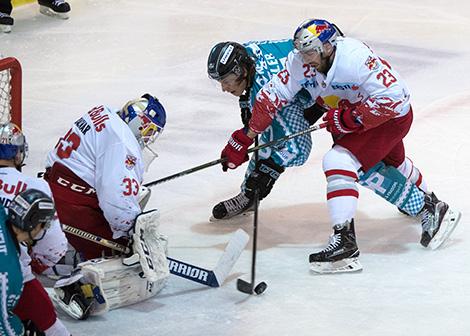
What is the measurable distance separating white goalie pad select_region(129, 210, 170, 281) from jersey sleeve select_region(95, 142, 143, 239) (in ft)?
0.13

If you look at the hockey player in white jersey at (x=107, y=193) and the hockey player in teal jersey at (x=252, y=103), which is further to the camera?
the hockey player in teal jersey at (x=252, y=103)

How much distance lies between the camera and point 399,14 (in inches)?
283

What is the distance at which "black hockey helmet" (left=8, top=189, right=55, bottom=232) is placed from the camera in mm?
2883

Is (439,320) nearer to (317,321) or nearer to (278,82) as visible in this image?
(317,321)

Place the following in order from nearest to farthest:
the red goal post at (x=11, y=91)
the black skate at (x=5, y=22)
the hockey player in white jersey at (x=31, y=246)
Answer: the hockey player in white jersey at (x=31, y=246) → the red goal post at (x=11, y=91) → the black skate at (x=5, y=22)

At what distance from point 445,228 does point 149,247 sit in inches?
45.1

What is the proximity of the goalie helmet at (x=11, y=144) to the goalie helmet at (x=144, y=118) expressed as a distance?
446mm

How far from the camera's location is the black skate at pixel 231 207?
4.45 m

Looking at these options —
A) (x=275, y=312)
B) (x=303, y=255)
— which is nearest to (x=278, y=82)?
(x=303, y=255)

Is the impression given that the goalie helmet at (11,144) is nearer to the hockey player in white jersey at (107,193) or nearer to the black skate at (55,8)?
the hockey player in white jersey at (107,193)

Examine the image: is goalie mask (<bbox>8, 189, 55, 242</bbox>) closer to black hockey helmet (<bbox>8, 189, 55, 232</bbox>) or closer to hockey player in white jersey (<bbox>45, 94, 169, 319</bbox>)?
black hockey helmet (<bbox>8, 189, 55, 232</bbox>)

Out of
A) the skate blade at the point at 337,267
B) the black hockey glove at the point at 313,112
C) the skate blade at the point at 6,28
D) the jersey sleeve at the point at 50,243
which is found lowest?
the skate blade at the point at 6,28

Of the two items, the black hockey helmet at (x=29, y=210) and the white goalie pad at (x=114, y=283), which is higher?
the black hockey helmet at (x=29, y=210)

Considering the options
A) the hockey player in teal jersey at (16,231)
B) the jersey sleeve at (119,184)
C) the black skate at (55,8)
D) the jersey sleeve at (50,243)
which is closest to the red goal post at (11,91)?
the jersey sleeve at (119,184)
